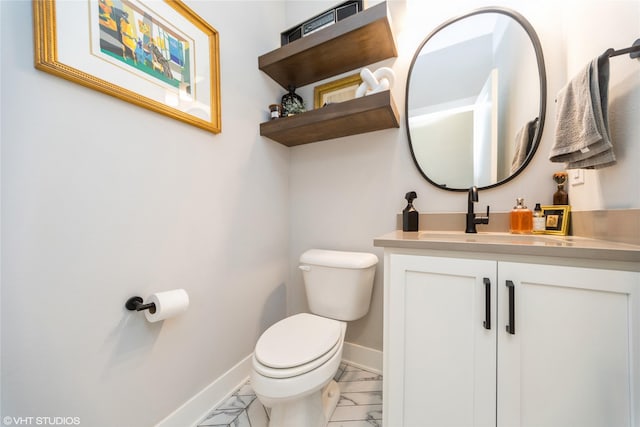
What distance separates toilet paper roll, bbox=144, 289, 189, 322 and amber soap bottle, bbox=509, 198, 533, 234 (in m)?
1.49

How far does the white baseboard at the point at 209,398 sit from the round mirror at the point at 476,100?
154 centimetres

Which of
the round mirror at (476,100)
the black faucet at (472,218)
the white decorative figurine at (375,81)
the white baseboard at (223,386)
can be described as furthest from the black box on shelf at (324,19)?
the white baseboard at (223,386)

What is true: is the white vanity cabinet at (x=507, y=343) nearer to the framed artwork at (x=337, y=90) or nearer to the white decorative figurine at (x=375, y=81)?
the white decorative figurine at (x=375, y=81)

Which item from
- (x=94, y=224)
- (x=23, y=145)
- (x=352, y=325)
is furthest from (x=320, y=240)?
(x=23, y=145)

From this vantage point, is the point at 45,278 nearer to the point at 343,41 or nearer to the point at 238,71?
the point at 238,71

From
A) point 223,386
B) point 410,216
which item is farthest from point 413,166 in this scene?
point 223,386

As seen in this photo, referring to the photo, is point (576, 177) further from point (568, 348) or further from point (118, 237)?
point (118, 237)

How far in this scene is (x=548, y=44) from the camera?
1.05 meters

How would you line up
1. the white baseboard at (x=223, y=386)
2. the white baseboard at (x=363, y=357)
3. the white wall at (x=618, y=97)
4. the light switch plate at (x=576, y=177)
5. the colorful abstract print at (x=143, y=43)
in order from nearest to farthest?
1. the white wall at (x=618, y=97)
2. the colorful abstract print at (x=143, y=43)
3. the light switch plate at (x=576, y=177)
4. the white baseboard at (x=223, y=386)
5. the white baseboard at (x=363, y=357)

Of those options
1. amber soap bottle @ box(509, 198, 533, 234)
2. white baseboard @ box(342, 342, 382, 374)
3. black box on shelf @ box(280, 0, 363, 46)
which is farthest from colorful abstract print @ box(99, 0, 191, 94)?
white baseboard @ box(342, 342, 382, 374)

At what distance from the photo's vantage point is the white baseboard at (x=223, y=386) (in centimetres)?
100

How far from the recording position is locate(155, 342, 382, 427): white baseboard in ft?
3.28

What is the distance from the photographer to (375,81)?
1206mm

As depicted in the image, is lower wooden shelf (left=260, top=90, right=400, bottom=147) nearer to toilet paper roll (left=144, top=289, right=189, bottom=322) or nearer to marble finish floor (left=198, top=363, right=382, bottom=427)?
toilet paper roll (left=144, top=289, right=189, bottom=322)
